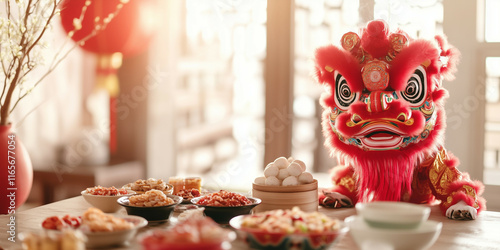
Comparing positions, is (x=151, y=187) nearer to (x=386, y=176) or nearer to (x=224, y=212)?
(x=224, y=212)

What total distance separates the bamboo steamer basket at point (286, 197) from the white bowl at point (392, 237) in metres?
0.43

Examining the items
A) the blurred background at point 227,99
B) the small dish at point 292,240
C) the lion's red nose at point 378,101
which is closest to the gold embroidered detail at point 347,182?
the lion's red nose at point 378,101

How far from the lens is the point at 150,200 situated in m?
1.41

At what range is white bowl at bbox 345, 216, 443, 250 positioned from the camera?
1.02 meters

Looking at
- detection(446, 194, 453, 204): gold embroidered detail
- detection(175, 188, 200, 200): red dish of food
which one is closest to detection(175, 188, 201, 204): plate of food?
detection(175, 188, 200, 200): red dish of food

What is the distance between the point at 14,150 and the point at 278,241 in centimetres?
106

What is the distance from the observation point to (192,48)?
3045 millimetres

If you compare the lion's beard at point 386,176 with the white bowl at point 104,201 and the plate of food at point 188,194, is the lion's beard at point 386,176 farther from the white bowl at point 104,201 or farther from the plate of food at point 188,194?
the white bowl at point 104,201

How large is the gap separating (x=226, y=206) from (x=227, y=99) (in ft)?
5.34

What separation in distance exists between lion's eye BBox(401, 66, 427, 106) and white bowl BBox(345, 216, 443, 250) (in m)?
0.57

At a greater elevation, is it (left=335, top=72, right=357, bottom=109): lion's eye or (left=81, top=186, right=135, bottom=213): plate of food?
(left=335, top=72, right=357, bottom=109): lion's eye

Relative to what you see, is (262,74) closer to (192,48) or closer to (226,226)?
(192,48)

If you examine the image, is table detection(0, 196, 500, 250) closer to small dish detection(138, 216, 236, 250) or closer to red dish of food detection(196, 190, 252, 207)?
red dish of food detection(196, 190, 252, 207)

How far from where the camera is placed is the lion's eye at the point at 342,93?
1.59 metres
